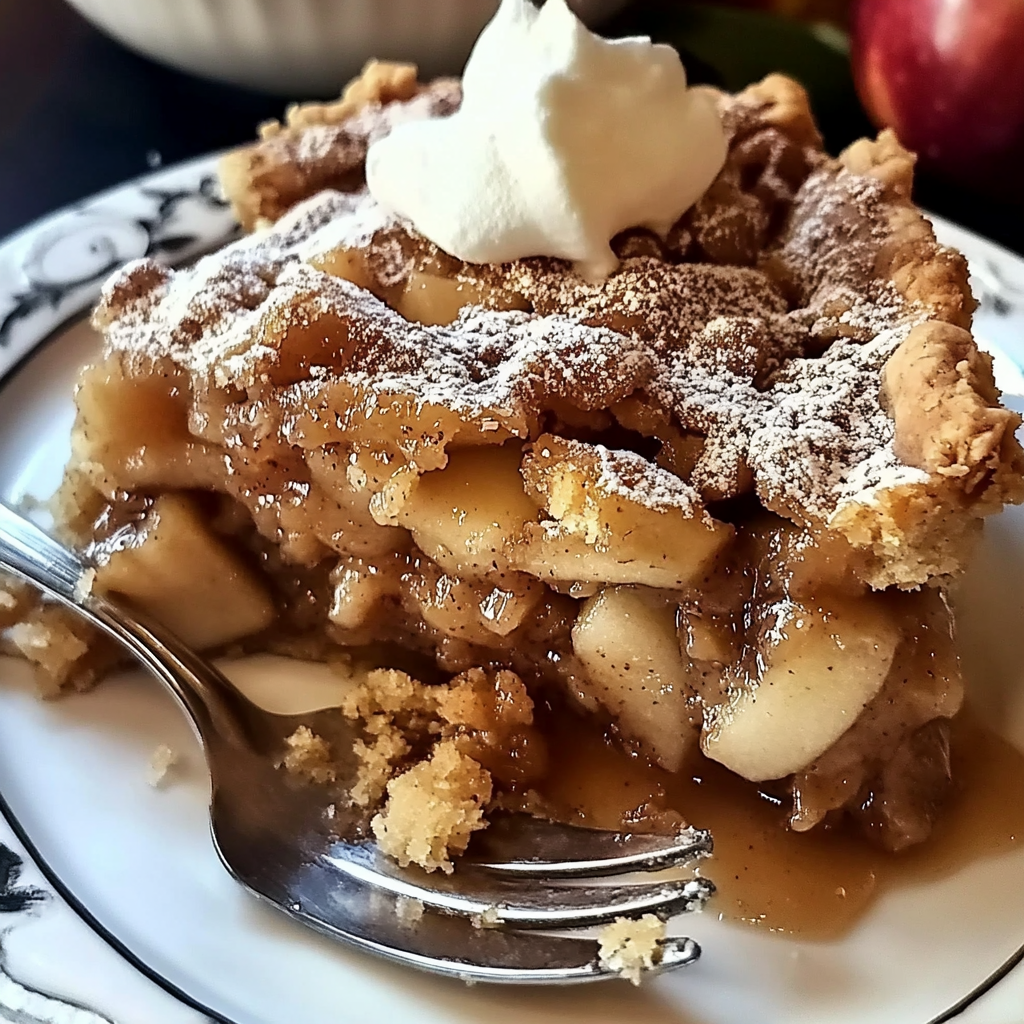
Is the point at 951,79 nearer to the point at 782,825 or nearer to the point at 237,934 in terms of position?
the point at 782,825

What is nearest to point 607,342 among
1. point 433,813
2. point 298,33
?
point 433,813

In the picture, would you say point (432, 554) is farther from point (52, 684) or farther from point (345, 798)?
point (52, 684)

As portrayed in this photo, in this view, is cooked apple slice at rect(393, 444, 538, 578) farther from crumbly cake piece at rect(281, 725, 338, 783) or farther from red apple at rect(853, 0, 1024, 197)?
red apple at rect(853, 0, 1024, 197)

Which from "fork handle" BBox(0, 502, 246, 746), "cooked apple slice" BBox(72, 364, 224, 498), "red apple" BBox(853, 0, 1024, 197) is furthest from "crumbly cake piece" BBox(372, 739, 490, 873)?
"red apple" BBox(853, 0, 1024, 197)

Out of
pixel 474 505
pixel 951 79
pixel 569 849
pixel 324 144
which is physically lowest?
pixel 569 849

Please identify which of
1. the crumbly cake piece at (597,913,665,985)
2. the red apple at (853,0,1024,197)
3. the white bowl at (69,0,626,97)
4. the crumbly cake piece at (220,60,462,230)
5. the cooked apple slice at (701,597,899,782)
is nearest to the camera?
the crumbly cake piece at (597,913,665,985)

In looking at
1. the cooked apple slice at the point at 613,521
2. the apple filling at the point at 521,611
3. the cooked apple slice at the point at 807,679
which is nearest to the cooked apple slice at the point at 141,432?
the apple filling at the point at 521,611

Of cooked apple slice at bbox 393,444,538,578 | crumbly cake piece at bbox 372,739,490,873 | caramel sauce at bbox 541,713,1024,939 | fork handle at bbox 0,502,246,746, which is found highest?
cooked apple slice at bbox 393,444,538,578
